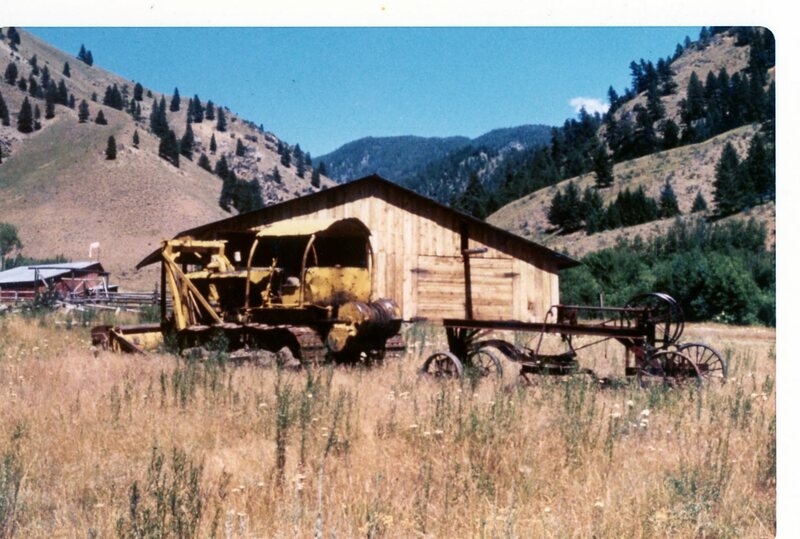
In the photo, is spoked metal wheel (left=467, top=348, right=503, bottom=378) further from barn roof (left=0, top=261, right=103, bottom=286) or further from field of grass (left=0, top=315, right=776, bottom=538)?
barn roof (left=0, top=261, right=103, bottom=286)

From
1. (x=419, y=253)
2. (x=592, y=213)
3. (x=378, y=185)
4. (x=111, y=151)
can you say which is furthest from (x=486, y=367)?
(x=111, y=151)

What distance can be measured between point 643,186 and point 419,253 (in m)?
63.3

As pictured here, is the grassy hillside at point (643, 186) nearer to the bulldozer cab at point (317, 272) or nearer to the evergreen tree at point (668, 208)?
the evergreen tree at point (668, 208)

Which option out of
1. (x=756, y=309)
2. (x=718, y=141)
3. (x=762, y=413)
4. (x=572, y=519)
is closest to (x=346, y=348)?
(x=762, y=413)

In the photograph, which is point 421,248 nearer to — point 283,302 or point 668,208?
point 283,302

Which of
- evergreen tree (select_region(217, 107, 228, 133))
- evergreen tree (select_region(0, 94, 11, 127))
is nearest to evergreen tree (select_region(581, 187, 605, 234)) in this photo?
evergreen tree (select_region(0, 94, 11, 127))

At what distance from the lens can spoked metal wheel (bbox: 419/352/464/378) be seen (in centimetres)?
1032

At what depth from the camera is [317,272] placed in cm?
1266

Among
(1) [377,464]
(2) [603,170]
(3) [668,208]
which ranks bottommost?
(1) [377,464]

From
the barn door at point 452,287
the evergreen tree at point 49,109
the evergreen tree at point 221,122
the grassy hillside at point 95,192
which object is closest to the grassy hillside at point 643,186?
the barn door at point 452,287

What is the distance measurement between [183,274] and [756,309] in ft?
85.3

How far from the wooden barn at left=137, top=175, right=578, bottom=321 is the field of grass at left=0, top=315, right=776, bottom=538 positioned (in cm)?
1618

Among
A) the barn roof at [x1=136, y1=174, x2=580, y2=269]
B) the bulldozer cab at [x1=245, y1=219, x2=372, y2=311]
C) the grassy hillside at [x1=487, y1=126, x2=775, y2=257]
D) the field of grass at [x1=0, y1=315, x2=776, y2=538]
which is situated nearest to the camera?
the field of grass at [x1=0, y1=315, x2=776, y2=538]

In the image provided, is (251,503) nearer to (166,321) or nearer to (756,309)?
(166,321)
